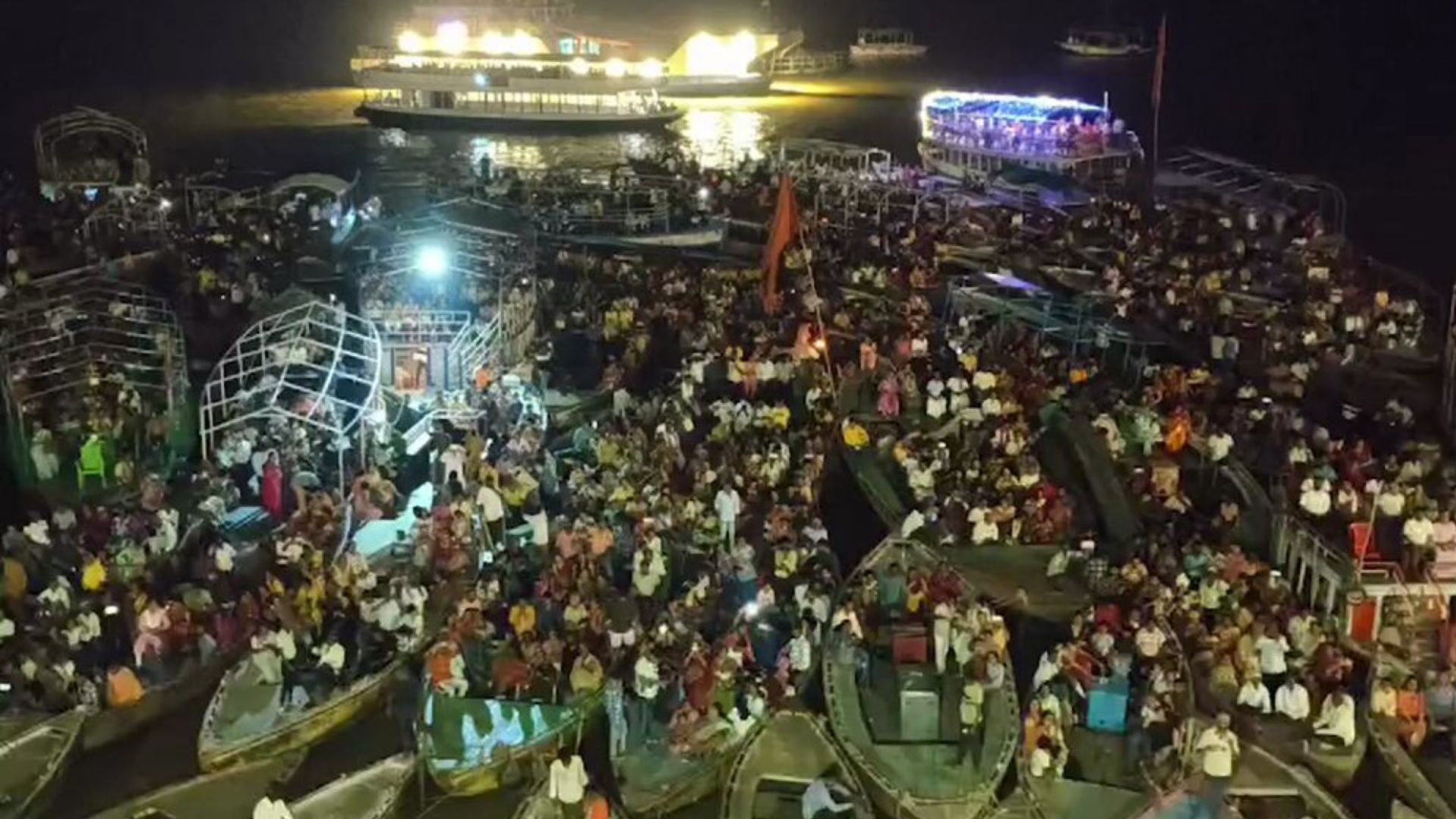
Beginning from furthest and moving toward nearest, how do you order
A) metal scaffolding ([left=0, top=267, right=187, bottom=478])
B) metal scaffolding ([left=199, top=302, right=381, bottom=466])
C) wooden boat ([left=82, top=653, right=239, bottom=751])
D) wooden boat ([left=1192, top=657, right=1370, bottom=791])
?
metal scaffolding ([left=0, top=267, right=187, bottom=478]), metal scaffolding ([left=199, top=302, right=381, bottom=466]), wooden boat ([left=82, top=653, right=239, bottom=751]), wooden boat ([left=1192, top=657, right=1370, bottom=791])

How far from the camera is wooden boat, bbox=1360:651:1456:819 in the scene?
21828 millimetres

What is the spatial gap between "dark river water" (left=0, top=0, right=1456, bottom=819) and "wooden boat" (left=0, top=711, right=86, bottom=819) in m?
14.3

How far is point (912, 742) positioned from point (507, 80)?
56257 mm

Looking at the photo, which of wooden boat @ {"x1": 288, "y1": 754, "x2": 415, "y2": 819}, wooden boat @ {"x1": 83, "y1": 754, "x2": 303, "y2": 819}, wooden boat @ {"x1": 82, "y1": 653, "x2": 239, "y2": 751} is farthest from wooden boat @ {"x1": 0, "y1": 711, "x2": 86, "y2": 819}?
wooden boat @ {"x1": 288, "y1": 754, "x2": 415, "y2": 819}

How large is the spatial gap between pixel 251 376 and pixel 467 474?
6715 mm

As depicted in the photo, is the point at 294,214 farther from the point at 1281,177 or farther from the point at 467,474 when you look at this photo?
the point at 1281,177

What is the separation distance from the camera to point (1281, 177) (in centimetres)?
5394

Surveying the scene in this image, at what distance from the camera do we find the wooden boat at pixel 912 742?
21.9 meters

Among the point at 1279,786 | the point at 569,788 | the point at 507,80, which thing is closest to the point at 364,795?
the point at 569,788

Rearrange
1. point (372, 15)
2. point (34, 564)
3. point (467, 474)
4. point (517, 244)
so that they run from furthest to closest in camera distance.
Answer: point (372, 15) → point (517, 244) → point (467, 474) → point (34, 564)

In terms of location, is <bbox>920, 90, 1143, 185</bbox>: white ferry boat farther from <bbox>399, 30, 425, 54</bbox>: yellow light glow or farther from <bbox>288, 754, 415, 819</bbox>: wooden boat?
<bbox>288, 754, 415, 819</bbox>: wooden boat

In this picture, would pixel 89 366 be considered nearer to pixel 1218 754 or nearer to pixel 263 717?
pixel 263 717

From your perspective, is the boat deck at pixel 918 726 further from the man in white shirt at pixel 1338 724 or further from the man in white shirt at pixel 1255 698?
the man in white shirt at pixel 1338 724

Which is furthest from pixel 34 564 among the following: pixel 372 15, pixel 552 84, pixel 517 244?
pixel 372 15
